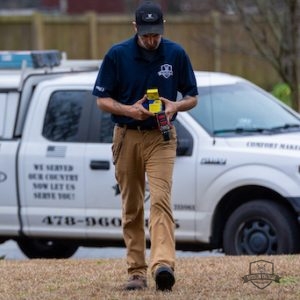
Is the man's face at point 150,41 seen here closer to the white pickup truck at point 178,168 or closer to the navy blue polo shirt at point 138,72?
the navy blue polo shirt at point 138,72

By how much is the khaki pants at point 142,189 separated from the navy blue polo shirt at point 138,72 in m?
0.14

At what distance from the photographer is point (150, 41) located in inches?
253

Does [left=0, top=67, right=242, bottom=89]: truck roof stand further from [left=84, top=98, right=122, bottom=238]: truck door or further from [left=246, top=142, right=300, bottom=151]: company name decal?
[left=246, top=142, right=300, bottom=151]: company name decal

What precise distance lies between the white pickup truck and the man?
2642mm

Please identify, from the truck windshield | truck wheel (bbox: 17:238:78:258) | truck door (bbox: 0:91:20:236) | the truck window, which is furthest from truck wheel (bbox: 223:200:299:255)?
truck wheel (bbox: 17:238:78:258)

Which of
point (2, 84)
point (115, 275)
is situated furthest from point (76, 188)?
point (115, 275)

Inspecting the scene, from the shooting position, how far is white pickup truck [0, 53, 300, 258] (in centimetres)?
919

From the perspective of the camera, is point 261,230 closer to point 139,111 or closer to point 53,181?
point 53,181

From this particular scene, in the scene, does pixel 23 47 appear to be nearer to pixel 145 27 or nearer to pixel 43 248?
pixel 43 248

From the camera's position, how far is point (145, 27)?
20.9 ft

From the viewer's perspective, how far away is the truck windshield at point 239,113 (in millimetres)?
9672

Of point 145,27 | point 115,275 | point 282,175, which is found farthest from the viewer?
point 282,175

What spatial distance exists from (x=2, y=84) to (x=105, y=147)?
1.36m

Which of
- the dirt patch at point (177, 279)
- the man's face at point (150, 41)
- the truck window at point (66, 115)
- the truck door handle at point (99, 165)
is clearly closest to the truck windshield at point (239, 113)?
the truck door handle at point (99, 165)
